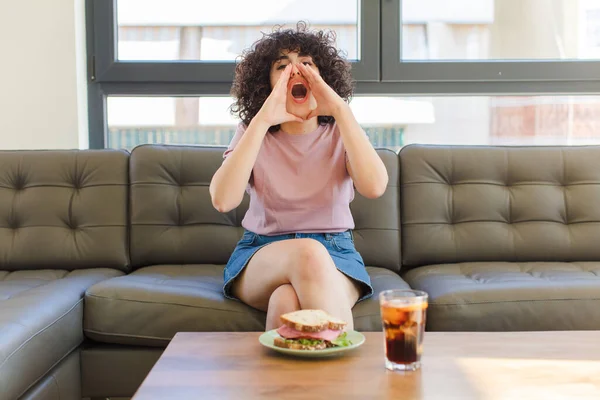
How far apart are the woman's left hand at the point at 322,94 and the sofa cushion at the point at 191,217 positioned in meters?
0.56

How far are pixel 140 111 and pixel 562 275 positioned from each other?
6.10 ft

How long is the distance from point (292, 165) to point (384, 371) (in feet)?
3.05

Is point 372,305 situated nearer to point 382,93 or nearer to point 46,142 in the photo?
point 382,93

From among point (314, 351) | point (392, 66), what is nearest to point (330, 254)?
point (314, 351)

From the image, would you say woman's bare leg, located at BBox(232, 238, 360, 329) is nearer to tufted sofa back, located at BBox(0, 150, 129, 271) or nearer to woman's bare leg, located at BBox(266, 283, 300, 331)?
woman's bare leg, located at BBox(266, 283, 300, 331)

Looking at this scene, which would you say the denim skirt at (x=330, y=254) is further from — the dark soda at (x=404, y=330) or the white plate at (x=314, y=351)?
the dark soda at (x=404, y=330)

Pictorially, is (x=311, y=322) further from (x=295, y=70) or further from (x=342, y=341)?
(x=295, y=70)

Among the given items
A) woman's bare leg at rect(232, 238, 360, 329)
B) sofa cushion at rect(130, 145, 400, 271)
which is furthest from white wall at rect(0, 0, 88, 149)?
woman's bare leg at rect(232, 238, 360, 329)

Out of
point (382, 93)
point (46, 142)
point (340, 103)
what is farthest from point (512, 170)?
point (46, 142)

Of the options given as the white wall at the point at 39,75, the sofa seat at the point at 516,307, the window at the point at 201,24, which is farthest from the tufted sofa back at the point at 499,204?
the white wall at the point at 39,75

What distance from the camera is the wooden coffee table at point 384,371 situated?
1.11 meters

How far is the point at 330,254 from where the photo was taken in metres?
1.93

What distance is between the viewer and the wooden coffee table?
1.11m

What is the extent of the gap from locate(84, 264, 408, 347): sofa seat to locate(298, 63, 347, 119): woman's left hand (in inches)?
21.2
